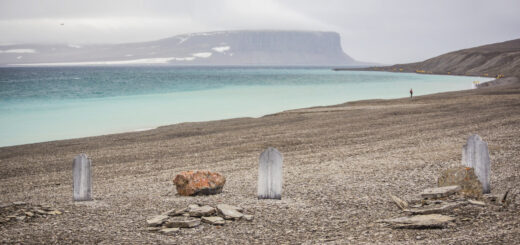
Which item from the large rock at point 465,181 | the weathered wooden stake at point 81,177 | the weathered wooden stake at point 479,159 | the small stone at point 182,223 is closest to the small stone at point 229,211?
the small stone at point 182,223

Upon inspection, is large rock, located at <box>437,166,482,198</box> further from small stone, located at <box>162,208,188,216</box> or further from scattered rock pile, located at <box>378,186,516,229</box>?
small stone, located at <box>162,208,188,216</box>

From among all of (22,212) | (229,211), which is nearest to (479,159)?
(229,211)

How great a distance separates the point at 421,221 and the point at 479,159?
2.71m

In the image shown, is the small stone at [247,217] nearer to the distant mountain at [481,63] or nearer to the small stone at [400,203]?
the small stone at [400,203]

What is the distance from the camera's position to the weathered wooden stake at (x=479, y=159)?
368 inches

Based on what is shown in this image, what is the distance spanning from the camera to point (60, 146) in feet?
73.4

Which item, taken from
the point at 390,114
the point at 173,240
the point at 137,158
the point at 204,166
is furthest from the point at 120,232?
the point at 390,114

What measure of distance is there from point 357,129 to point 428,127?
2.86 metres

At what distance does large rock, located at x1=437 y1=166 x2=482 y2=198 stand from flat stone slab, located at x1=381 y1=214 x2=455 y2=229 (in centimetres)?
146

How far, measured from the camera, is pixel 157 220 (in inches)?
315

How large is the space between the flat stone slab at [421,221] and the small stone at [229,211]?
7.45 feet

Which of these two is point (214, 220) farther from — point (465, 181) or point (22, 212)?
point (465, 181)

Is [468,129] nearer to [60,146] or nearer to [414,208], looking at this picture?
[414,208]

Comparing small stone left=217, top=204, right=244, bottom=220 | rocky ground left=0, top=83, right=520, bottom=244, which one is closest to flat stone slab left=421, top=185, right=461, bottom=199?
rocky ground left=0, top=83, right=520, bottom=244
